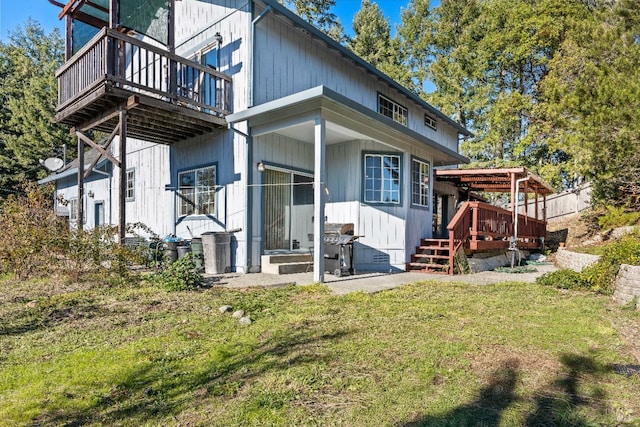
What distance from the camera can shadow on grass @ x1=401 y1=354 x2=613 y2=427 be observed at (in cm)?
218

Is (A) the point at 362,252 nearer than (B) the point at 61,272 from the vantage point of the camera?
No

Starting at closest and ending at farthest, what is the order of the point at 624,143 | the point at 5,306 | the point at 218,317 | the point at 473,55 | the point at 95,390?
1. the point at 95,390
2. the point at 218,317
3. the point at 5,306
4. the point at 624,143
5. the point at 473,55

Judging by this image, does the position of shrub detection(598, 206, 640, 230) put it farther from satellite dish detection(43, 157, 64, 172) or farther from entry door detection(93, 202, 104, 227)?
satellite dish detection(43, 157, 64, 172)

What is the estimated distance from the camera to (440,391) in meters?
2.56

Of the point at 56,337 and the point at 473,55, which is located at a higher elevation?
the point at 473,55

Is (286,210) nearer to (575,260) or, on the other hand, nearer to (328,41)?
(328,41)

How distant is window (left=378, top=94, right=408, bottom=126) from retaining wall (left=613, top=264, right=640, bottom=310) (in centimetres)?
779

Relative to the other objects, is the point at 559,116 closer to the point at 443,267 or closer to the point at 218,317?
the point at 443,267

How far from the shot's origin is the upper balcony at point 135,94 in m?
6.76

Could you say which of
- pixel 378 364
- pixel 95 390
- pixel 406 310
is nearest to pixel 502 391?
pixel 378 364

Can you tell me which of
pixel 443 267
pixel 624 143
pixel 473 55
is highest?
pixel 473 55

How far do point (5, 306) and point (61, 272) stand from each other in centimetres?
163

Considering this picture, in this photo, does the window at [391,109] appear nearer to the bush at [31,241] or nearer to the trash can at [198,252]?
the trash can at [198,252]

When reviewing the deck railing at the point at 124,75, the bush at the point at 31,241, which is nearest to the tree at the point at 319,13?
the deck railing at the point at 124,75
